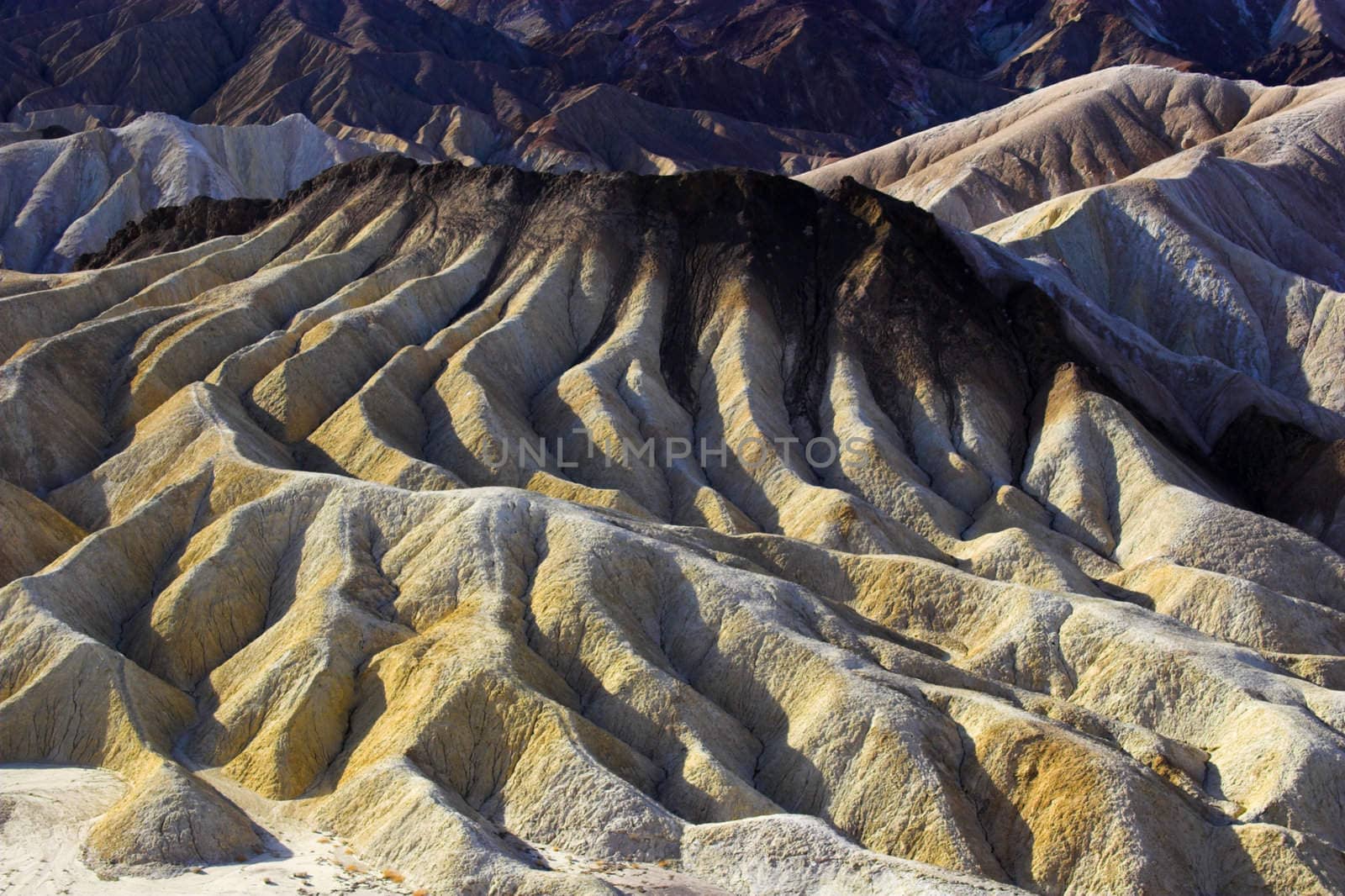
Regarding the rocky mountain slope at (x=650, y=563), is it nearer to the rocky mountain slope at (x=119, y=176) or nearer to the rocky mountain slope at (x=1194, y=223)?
the rocky mountain slope at (x=1194, y=223)

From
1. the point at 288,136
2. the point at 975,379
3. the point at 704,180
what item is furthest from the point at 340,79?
the point at 975,379

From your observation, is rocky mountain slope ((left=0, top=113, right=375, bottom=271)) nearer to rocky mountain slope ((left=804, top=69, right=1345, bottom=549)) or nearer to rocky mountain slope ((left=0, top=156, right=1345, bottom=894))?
rocky mountain slope ((left=0, top=156, right=1345, bottom=894))

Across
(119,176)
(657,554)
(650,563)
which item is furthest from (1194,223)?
(119,176)

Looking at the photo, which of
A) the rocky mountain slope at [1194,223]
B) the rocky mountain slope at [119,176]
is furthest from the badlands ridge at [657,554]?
the rocky mountain slope at [119,176]

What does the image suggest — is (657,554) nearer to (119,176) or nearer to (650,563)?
(650,563)

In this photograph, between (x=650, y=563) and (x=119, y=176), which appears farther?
(x=119, y=176)

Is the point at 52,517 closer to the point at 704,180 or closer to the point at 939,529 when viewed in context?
the point at 939,529
